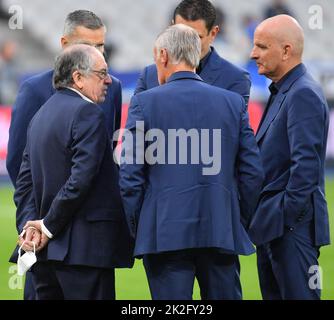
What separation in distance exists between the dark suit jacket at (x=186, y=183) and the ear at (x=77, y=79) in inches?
11.4

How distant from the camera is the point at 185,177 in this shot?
Result: 4.22 m

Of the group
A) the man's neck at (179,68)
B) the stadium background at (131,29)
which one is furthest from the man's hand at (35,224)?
the stadium background at (131,29)

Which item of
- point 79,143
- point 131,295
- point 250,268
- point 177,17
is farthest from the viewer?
point 250,268

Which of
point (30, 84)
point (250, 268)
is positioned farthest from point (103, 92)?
point (250, 268)

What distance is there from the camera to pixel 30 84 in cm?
500

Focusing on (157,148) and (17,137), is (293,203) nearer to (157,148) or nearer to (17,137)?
(157,148)

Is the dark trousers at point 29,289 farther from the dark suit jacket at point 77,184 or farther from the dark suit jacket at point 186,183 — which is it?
the dark suit jacket at point 186,183

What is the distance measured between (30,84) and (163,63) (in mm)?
993

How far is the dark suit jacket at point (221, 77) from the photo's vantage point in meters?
5.12

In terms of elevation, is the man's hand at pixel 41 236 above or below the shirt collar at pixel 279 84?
below

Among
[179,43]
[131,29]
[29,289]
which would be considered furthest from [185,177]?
[131,29]

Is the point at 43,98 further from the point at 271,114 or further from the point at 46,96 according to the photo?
the point at 271,114

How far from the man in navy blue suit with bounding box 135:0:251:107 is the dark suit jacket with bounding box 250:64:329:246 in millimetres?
386

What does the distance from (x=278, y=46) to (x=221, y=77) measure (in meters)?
0.43
